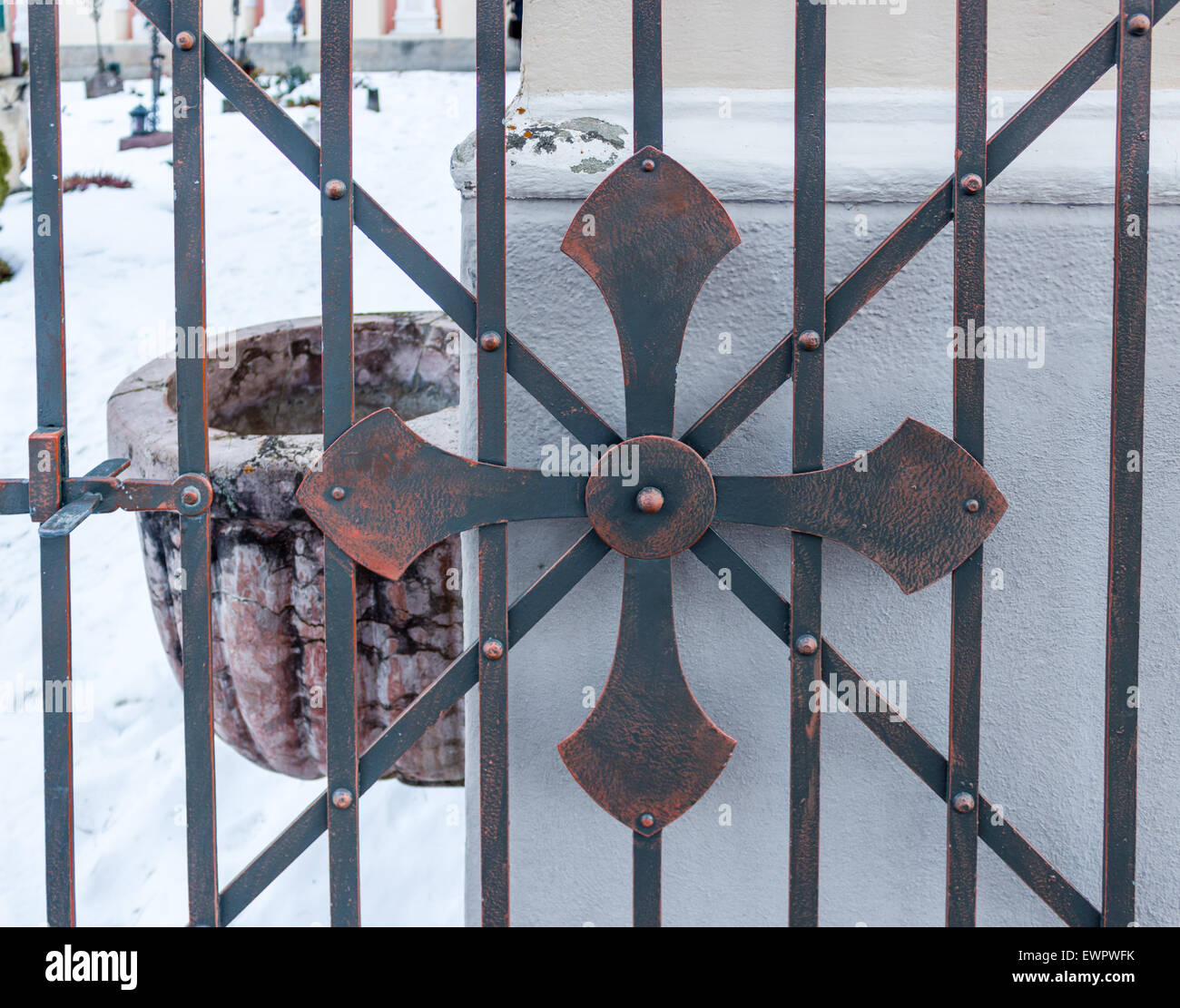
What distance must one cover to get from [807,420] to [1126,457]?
29 centimetres

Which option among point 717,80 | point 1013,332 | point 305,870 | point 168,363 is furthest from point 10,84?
point 1013,332

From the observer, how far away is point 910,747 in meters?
0.87

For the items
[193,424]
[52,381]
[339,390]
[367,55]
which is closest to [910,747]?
[339,390]

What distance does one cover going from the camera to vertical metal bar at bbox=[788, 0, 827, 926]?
32.3 inches

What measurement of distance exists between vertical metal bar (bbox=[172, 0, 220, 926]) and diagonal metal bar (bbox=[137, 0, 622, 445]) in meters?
0.03

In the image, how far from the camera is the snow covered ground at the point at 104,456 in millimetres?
1935

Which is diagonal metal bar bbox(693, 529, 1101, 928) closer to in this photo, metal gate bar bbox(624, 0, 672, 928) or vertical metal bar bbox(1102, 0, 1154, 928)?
vertical metal bar bbox(1102, 0, 1154, 928)

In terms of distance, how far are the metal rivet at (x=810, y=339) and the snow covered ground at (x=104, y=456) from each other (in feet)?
4.37
